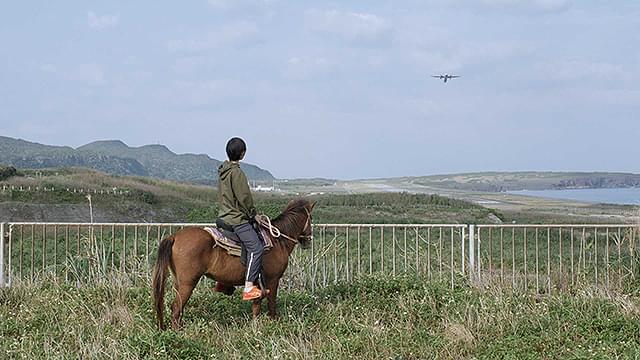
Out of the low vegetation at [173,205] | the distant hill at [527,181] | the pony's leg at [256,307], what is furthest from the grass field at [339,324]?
the distant hill at [527,181]

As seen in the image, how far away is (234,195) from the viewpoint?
7578 mm

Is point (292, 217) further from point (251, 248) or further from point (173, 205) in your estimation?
point (173, 205)

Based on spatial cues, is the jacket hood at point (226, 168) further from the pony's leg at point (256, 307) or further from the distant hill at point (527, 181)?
the distant hill at point (527, 181)

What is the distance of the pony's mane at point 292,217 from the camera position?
8.16 meters

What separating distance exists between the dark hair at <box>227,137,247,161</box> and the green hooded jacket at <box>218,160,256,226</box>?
61 mm

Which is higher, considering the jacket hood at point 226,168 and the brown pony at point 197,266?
the jacket hood at point 226,168

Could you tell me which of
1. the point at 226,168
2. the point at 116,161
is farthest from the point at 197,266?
the point at 116,161

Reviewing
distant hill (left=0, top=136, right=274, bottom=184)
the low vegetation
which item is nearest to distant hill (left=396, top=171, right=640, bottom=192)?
distant hill (left=0, top=136, right=274, bottom=184)

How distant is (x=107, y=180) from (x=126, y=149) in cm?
15903

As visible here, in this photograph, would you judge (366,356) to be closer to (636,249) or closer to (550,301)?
(550,301)

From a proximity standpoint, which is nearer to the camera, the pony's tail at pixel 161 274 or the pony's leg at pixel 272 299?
the pony's tail at pixel 161 274

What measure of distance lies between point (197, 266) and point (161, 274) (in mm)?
363

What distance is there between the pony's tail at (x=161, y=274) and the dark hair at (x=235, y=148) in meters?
1.03

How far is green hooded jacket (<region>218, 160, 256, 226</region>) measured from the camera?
7.54 m
